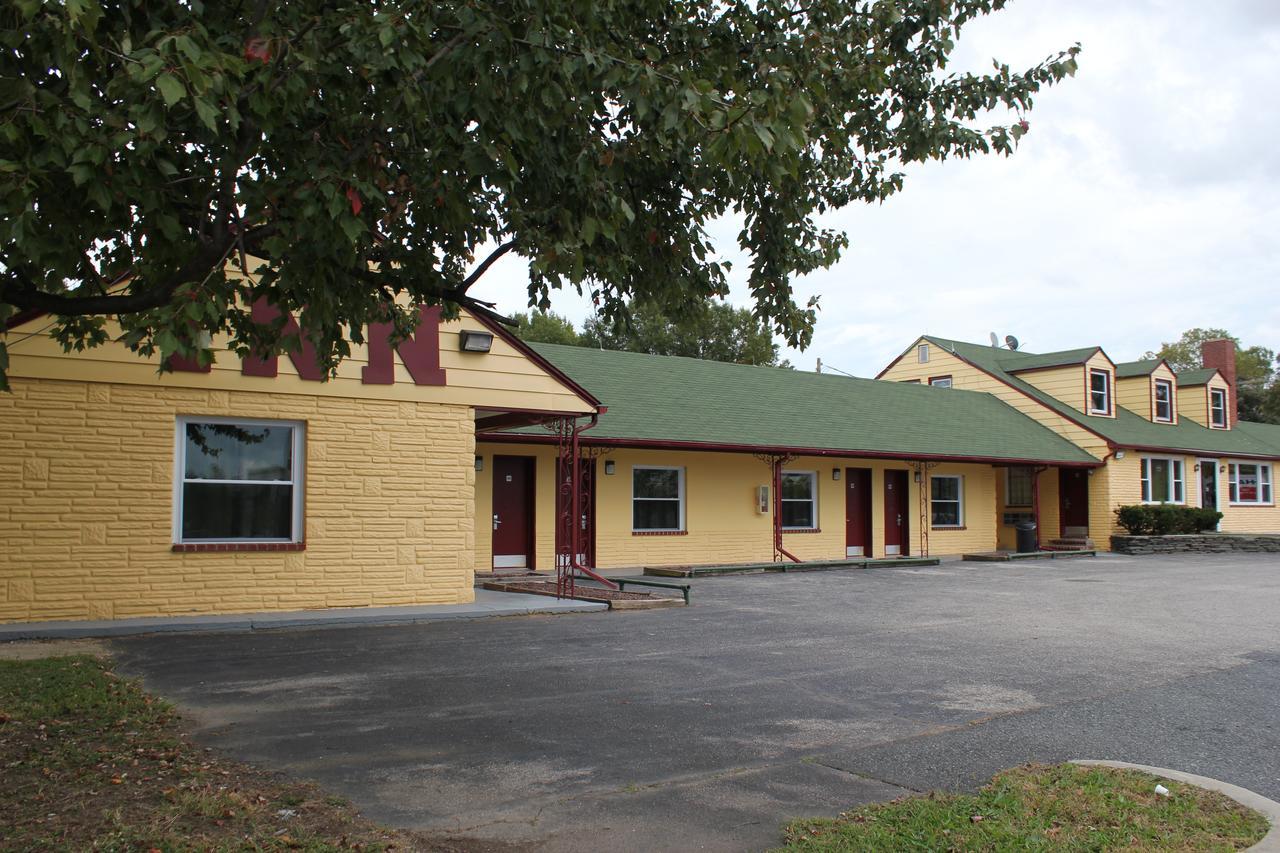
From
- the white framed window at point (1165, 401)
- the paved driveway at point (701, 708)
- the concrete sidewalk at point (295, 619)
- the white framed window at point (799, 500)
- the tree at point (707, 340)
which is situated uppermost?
the tree at point (707, 340)

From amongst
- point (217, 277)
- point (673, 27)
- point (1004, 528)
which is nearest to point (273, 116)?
point (217, 277)

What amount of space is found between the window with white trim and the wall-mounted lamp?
30.9 m

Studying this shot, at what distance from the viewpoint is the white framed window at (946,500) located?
2772cm

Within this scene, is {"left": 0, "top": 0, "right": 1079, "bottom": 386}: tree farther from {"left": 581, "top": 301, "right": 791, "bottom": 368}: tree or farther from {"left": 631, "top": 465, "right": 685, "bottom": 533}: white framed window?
{"left": 581, "top": 301, "right": 791, "bottom": 368}: tree

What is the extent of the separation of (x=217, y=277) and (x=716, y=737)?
429 centimetres

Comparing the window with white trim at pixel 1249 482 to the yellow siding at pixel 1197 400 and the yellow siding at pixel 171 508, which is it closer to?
the yellow siding at pixel 1197 400

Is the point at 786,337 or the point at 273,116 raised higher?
the point at 273,116

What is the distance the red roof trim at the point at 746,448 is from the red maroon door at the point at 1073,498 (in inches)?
120

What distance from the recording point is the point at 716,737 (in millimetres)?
6762

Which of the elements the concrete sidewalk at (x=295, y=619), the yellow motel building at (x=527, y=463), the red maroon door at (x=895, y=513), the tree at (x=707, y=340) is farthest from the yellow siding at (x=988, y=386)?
the concrete sidewalk at (x=295, y=619)

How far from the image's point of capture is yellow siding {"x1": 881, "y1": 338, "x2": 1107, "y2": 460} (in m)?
30.4

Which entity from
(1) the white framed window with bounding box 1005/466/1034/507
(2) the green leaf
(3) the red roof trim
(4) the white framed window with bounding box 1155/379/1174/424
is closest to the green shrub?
(1) the white framed window with bounding box 1005/466/1034/507

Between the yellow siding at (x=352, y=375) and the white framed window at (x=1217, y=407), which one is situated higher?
the white framed window at (x=1217, y=407)

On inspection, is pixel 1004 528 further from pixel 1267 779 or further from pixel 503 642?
pixel 1267 779
